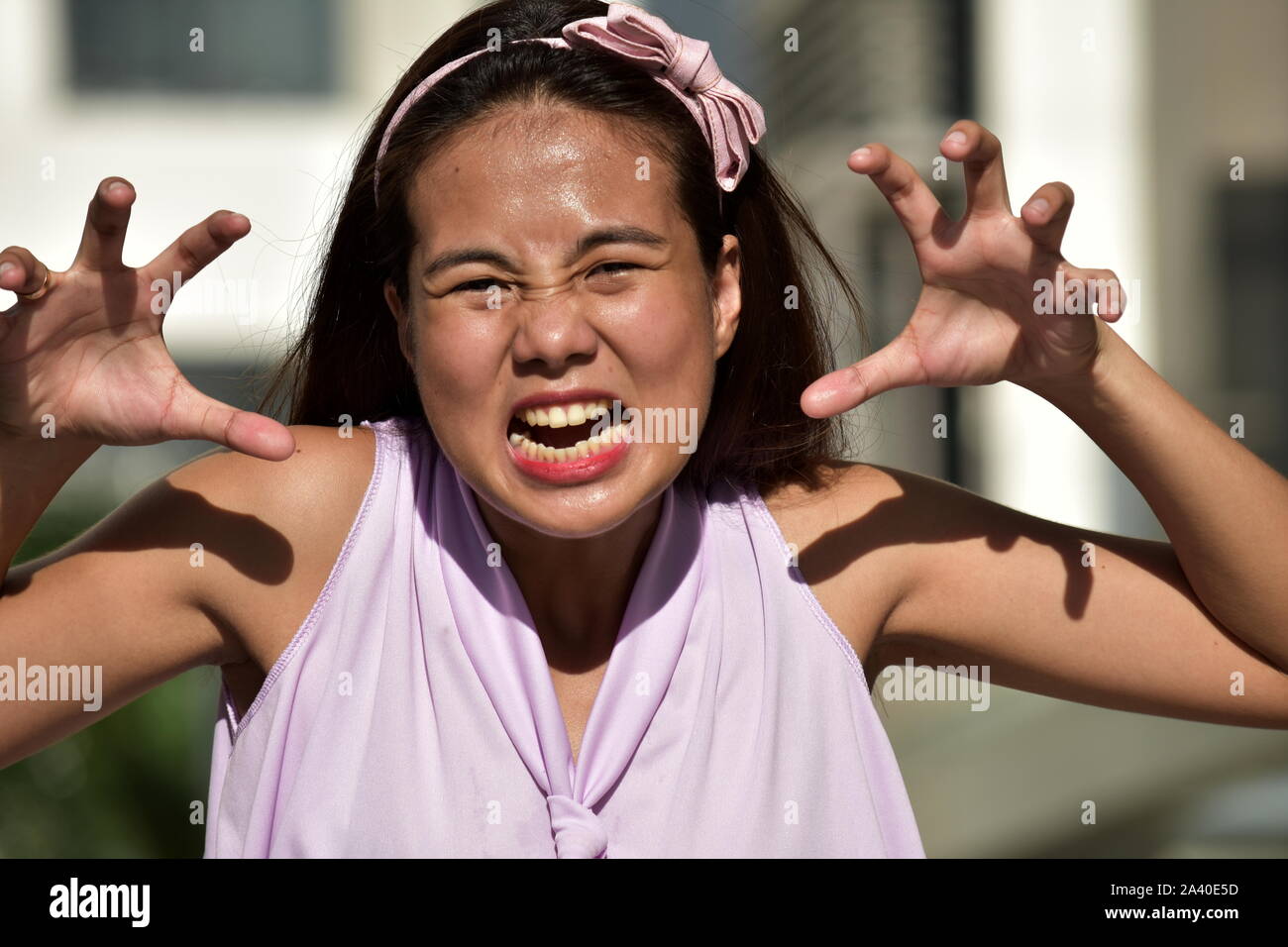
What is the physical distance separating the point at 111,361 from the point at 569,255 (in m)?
0.67

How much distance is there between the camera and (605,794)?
7.22 feet

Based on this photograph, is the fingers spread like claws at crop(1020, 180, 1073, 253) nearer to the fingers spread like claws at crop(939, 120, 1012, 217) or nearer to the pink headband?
the fingers spread like claws at crop(939, 120, 1012, 217)

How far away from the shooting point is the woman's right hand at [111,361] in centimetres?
199

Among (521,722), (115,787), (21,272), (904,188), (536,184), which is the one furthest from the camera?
(115,787)

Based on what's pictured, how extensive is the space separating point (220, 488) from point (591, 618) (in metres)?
0.64

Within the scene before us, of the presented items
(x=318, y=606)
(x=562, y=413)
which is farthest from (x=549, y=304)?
(x=318, y=606)

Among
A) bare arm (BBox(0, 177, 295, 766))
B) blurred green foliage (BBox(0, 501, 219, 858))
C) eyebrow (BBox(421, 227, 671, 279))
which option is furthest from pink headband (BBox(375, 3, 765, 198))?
blurred green foliage (BBox(0, 501, 219, 858))

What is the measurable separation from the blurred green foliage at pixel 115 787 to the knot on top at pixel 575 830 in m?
3.88

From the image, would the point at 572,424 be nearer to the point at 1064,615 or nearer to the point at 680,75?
the point at 680,75

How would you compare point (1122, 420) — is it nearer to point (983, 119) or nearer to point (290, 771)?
point (290, 771)

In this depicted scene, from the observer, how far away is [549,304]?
2.07m

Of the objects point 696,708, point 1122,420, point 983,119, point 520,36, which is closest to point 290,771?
point 696,708

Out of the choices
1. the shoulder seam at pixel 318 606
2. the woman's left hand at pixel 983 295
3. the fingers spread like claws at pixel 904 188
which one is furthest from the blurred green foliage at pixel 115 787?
the fingers spread like claws at pixel 904 188

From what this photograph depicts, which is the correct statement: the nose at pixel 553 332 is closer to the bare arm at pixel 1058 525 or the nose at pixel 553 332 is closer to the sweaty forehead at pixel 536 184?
the sweaty forehead at pixel 536 184
